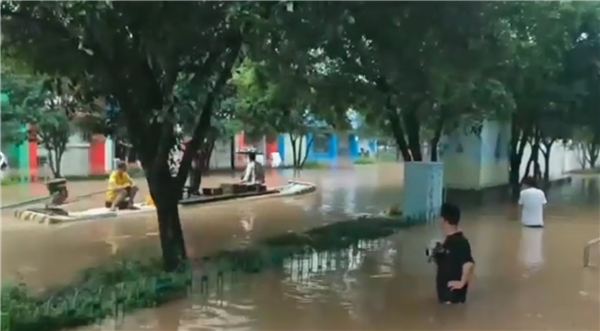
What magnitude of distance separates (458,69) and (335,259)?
328 cm

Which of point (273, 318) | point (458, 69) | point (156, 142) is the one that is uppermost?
point (458, 69)

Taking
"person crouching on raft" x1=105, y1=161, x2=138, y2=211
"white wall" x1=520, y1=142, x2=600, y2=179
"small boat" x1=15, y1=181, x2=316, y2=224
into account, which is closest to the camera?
"small boat" x1=15, y1=181, x2=316, y2=224

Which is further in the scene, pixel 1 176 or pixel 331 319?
pixel 1 176

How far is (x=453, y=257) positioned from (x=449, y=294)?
0.64m

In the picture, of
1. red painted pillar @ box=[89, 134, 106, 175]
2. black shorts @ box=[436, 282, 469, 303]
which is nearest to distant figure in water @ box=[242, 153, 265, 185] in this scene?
red painted pillar @ box=[89, 134, 106, 175]

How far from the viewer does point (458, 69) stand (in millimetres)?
12266

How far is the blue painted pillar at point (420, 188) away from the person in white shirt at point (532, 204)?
193 cm

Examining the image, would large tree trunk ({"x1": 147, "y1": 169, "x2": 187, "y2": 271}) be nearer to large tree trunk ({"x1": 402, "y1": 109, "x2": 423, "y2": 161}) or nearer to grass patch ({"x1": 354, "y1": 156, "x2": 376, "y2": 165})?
large tree trunk ({"x1": 402, "y1": 109, "x2": 423, "y2": 161})

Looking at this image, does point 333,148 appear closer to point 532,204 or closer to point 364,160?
point 364,160

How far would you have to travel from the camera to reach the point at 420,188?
18172mm

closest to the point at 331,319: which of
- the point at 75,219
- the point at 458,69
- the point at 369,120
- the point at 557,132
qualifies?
the point at 458,69

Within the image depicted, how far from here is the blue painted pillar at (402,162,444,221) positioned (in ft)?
59.1

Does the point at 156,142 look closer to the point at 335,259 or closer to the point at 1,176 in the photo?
the point at 335,259

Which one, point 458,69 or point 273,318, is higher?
point 458,69
